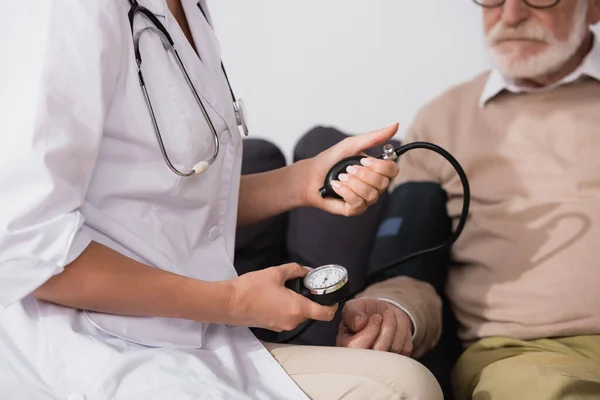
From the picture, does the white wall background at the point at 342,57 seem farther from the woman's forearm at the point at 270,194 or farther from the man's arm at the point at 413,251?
the woman's forearm at the point at 270,194

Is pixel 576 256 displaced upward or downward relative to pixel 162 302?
downward

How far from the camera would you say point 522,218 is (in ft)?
4.95

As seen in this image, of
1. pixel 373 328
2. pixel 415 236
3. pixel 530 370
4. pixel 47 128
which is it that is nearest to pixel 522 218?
pixel 415 236

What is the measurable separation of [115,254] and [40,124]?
201 mm

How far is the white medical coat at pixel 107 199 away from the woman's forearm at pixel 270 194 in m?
0.15

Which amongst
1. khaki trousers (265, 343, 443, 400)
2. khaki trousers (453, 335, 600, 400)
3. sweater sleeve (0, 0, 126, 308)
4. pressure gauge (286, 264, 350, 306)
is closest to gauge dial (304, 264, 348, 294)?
pressure gauge (286, 264, 350, 306)

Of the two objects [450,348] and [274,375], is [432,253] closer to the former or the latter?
[450,348]

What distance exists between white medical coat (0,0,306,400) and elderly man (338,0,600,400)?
14.4 inches

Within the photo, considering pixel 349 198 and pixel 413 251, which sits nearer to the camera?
pixel 349 198

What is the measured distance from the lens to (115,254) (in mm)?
968

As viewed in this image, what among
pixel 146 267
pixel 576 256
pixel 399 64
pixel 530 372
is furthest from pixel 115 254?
pixel 399 64

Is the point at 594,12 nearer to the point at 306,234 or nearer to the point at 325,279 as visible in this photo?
the point at 306,234

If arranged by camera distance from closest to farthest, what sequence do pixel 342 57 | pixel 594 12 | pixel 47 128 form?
pixel 47 128, pixel 594 12, pixel 342 57

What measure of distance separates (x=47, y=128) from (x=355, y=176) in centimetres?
49
